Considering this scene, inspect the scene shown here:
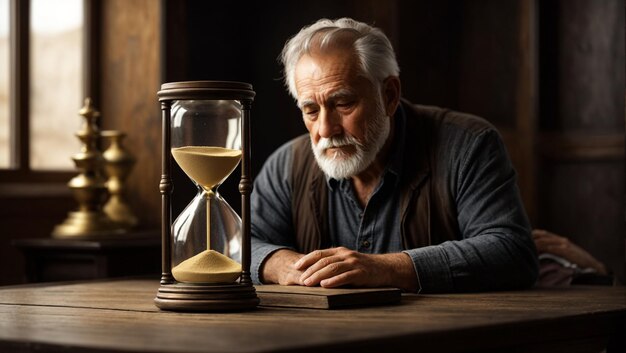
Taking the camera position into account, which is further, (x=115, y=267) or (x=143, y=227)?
(x=143, y=227)

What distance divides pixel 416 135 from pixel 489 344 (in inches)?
53.5

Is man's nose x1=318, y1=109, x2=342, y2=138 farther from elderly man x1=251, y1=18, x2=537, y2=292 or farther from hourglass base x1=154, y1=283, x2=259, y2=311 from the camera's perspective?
hourglass base x1=154, y1=283, x2=259, y2=311

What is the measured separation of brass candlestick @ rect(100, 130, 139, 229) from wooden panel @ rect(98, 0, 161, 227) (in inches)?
10.6

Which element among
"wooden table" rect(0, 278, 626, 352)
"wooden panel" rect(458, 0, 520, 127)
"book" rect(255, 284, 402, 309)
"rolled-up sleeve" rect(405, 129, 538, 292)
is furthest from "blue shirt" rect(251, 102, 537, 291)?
"wooden panel" rect(458, 0, 520, 127)

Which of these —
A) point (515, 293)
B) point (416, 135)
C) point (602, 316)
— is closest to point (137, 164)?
point (416, 135)

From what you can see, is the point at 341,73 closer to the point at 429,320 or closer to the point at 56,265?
the point at 429,320

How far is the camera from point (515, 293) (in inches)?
115

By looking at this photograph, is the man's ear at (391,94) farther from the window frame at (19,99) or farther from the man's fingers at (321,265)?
the window frame at (19,99)

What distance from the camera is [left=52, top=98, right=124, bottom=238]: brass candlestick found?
455 centimetres

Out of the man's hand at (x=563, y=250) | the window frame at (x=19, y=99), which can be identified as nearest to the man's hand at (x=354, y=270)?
the man's hand at (x=563, y=250)

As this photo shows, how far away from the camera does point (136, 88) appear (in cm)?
518

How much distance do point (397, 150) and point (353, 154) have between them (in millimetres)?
192

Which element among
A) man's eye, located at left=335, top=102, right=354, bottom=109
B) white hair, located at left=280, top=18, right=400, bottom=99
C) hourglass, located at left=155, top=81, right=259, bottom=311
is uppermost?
white hair, located at left=280, top=18, right=400, bottom=99

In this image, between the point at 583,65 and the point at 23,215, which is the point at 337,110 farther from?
the point at 583,65
